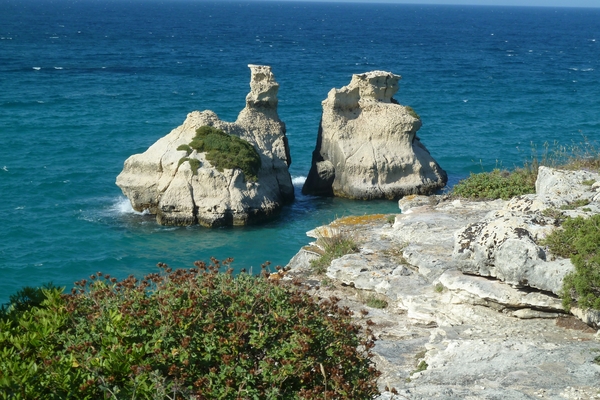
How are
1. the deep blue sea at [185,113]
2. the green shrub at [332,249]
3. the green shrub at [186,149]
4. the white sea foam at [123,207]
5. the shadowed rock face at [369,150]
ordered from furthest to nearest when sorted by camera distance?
the shadowed rock face at [369,150] < the white sea foam at [123,207] < the green shrub at [186,149] < the deep blue sea at [185,113] < the green shrub at [332,249]

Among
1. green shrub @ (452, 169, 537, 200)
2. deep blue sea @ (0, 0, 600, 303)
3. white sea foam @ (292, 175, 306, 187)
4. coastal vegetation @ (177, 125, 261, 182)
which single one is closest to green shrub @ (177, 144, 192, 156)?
coastal vegetation @ (177, 125, 261, 182)

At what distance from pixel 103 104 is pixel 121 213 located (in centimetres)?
2963

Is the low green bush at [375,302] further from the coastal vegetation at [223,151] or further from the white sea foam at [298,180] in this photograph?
the white sea foam at [298,180]

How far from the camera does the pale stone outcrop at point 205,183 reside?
3491cm

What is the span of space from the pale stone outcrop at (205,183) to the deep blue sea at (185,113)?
2.62ft

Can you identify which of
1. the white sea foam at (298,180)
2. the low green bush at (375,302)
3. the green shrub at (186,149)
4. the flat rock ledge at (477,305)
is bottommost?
the white sea foam at (298,180)

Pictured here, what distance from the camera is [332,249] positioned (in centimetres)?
1942

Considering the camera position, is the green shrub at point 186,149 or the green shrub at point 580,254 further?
the green shrub at point 186,149

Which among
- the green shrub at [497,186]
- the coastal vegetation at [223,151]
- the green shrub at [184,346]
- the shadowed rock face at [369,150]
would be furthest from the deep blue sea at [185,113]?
the green shrub at [184,346]

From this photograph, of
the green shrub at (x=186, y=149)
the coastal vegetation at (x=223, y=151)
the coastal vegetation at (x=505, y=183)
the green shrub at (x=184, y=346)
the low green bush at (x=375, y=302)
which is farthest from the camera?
the green shrub at (x=186, y=149)

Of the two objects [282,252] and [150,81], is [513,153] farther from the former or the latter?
[150,81]

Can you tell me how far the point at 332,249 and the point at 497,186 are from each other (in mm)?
7114

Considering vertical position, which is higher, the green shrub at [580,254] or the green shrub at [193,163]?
the green shrub at [580,254]

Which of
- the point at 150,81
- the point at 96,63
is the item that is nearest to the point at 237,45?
the point at 96,63
